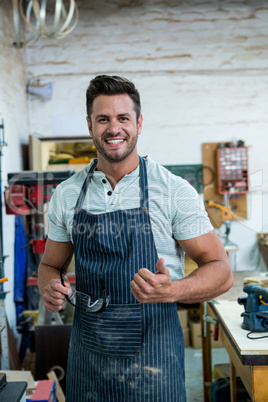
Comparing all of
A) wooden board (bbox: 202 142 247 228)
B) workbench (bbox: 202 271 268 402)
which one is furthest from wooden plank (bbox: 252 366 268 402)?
wooden board (bbox: 202 142 247 228)

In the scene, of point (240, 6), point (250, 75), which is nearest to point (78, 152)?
point (250, 75)

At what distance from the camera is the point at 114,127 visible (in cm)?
142

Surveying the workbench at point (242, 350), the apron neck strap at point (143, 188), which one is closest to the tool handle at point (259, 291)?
the workbench at point (242, 350)

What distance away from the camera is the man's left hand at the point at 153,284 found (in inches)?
43.6

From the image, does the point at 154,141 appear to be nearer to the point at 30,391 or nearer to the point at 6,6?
the point at 6,6

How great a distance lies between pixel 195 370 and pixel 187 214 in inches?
98.4

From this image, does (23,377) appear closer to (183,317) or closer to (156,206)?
(156,206)

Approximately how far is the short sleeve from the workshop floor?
6.46 feet

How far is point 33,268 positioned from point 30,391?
5.96ft

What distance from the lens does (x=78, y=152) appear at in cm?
457

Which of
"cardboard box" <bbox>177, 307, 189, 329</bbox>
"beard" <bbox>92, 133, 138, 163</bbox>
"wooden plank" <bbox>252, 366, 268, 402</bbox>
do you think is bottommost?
"cardboard box" <bbox>177, 307, 189, 329</bbox>

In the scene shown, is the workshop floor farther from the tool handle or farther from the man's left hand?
the man's left hand

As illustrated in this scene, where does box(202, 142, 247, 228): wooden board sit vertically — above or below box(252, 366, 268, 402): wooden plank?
above

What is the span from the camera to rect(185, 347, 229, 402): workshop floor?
301 centimetres
